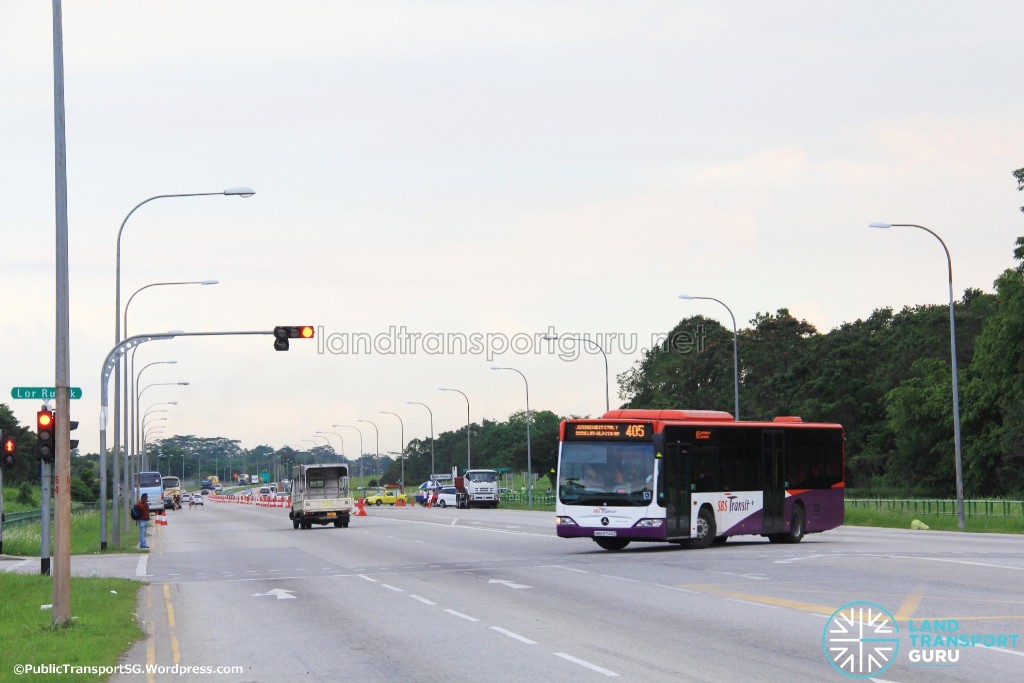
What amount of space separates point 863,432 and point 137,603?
81402mm

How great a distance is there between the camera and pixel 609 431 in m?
31.5

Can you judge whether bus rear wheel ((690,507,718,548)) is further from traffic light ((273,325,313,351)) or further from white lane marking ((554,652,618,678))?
white lane marking ((554,652,618,678))

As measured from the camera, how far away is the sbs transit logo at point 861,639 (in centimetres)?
1298

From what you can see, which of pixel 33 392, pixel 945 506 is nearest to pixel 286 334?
pixel 33 392

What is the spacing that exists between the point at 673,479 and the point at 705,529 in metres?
1.97

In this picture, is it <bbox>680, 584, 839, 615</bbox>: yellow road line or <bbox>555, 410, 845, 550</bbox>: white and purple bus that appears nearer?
<bbox>680, 584, 839, 615</bbox>: yellow road line

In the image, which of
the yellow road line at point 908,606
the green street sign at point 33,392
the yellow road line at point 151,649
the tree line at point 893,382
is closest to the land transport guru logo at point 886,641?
the yellow road line at point 908,606

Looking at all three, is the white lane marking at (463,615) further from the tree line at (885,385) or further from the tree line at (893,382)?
the tree line at (893,382)

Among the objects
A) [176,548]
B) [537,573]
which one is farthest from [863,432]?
[537,573]

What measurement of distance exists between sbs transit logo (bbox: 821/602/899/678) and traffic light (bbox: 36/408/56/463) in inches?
452

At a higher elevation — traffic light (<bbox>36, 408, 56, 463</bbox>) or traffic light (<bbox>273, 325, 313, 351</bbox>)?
traffic light (<bbox>273, 325, 313, 351</bbox>)

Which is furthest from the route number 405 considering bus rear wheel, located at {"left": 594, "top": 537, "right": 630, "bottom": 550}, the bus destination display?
bus rear wheel, located at {"left": 594, "top": 537, "right": 630, "bottom": 550}

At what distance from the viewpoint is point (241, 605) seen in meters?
21.3

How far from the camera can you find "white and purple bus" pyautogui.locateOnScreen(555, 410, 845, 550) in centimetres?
3091
